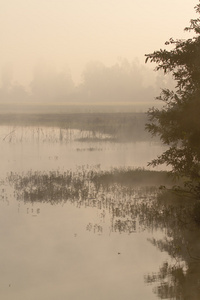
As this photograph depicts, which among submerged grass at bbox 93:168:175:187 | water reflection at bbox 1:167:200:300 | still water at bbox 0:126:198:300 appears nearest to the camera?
still water at bbox 0:126:198:300

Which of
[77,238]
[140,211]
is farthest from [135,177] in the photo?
[77,238]

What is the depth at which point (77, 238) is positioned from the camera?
834 inches

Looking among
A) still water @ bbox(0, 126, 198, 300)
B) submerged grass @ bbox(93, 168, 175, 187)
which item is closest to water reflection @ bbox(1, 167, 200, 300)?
still water @ bbox(0, 126, 198, 300)

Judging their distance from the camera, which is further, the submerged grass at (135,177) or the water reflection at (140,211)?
the submerged grass at (135,177)

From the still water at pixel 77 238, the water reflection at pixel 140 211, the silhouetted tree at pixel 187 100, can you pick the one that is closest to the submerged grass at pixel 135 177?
the water reflection at pixel 140 211

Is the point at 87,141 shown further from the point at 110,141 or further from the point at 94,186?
the point at 94,186

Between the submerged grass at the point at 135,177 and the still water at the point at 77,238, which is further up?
the submerged grass at the point at 135,177

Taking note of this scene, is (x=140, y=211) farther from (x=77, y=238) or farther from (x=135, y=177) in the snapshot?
(x=135, y=177)

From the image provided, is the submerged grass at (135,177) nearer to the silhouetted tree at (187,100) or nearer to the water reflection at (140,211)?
the water reflection at (140,211)

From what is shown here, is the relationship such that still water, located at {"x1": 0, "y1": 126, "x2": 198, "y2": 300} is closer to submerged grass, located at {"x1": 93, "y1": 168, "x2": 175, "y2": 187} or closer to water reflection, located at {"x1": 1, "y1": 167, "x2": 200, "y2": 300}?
water reflection, located at {"x1": 1, "y1": 167, "x2": 200, "y2": 300}

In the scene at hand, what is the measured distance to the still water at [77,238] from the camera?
16.3 meters

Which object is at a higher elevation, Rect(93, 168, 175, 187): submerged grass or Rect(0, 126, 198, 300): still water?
Rect(93, 168, 175, 187): submerged grass

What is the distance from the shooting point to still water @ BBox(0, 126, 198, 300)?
16281 mm

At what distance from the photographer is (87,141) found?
6028 centimetres
